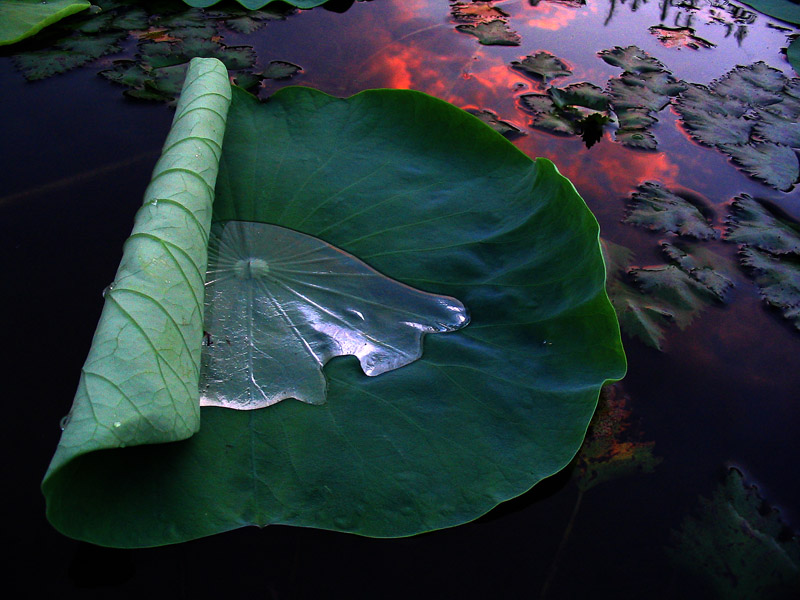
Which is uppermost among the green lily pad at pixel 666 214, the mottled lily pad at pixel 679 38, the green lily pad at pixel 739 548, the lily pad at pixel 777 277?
the mottled lily pad at pixel 679 38

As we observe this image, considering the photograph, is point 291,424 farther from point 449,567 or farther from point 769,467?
point 769,467

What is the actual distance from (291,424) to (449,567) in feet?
1.19

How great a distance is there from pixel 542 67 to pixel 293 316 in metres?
1.58

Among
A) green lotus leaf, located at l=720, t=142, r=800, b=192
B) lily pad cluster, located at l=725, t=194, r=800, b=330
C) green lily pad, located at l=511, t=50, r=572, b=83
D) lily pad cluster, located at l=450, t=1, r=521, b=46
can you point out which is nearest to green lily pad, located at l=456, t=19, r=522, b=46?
lily pad cluster, located at l=450, t=1, r=521, b=46

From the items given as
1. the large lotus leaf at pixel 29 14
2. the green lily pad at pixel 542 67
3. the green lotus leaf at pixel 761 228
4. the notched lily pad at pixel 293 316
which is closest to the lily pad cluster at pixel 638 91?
the green lily pad at pixel 542 67

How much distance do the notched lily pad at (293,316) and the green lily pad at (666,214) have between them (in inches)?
29.0

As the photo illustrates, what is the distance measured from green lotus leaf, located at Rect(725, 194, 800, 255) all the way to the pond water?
0.04 meters

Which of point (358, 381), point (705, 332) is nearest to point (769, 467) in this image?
point (705, 332)

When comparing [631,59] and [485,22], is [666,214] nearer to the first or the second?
[631,59]

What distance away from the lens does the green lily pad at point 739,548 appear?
3.22 feet

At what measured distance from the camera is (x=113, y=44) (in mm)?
2184

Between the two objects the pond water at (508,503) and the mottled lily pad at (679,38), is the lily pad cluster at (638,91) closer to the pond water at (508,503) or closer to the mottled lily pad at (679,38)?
the pond water at (508,503)

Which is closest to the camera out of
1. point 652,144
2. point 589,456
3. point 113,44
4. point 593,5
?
point 589,456

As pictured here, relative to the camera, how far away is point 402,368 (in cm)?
113
